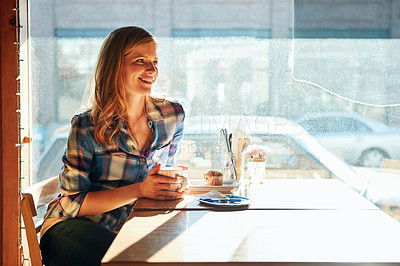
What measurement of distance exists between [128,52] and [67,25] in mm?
1026

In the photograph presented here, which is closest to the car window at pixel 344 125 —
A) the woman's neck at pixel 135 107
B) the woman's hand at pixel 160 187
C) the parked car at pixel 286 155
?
the parked car at pixel 286 155

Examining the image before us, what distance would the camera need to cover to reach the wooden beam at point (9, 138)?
279cm

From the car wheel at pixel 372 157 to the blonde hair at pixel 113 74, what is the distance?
1540 mm

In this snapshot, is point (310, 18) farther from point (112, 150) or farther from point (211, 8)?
point (112, 150)

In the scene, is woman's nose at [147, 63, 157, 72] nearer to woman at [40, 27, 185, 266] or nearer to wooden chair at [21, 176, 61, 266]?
woman at [40, 27, 185, 266]

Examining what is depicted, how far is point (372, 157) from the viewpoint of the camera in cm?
285

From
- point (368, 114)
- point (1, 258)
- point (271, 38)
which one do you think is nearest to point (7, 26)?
point (1, 258)

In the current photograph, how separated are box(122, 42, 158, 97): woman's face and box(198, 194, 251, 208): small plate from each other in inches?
23.8

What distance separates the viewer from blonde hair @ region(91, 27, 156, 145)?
1.98 m

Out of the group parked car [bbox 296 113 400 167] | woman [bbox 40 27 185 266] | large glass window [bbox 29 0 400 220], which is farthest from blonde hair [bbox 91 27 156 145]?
parked car [bbox 296 113 400 167]

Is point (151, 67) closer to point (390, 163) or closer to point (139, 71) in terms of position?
point (139, 71)

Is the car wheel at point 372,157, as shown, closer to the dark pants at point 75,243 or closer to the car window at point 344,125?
the car window at point 344,125

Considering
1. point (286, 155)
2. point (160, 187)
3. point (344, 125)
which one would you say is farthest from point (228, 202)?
point (344, 125)

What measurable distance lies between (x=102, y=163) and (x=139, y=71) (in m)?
Result: 0.42
